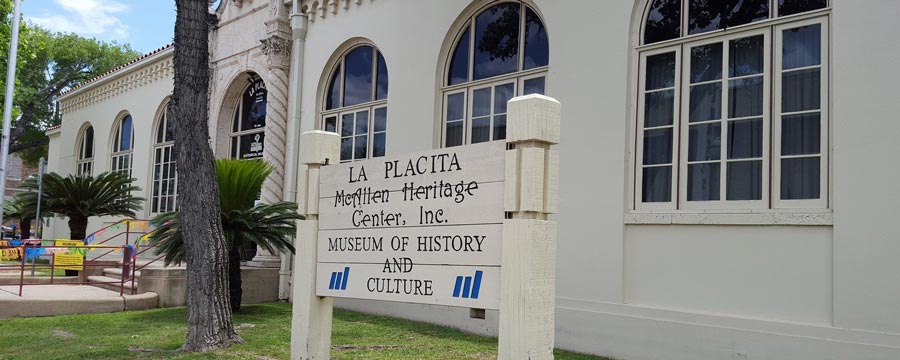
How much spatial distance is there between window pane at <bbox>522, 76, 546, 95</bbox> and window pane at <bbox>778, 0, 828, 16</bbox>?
319cm

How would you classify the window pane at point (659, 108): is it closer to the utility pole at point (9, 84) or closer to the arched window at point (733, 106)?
the arched window at point (733, 106)

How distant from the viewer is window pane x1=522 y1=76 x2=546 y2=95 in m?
9.74

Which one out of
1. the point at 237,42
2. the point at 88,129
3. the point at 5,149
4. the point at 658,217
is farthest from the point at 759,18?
the point at 88,129

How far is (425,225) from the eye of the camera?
484 cm

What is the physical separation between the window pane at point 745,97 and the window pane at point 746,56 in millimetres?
96

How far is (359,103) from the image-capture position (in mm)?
13047

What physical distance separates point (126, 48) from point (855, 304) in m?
42.0

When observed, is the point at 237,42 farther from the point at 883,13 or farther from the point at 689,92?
the point at 883,13

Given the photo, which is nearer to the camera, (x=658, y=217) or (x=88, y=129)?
(x=658, y=217)

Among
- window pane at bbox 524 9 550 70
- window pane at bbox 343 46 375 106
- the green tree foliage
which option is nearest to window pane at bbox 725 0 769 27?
window pane at bbox 524 9 550 70

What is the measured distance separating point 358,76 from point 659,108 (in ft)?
21.3

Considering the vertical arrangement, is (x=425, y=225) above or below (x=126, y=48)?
below

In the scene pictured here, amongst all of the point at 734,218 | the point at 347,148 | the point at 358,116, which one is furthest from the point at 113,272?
the point at 734,218

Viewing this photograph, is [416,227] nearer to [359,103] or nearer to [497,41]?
[497,41]
